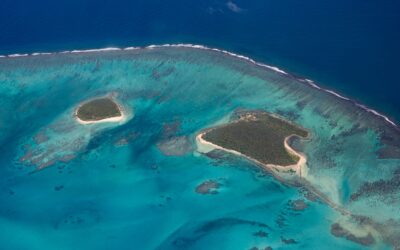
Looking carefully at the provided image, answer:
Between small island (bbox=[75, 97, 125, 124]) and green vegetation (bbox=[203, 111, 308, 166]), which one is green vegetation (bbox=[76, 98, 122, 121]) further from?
green vegetation (bbox=[203, 111, 308, 166])

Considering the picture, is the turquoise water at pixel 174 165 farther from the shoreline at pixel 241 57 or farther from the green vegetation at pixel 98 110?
the green vegetation at pixel 98 110

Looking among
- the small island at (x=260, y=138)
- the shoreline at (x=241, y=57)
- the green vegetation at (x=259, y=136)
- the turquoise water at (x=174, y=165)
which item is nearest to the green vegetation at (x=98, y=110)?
the turquoise water at (x=174, y=165)

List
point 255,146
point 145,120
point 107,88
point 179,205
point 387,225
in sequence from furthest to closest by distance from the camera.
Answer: point 107,88, point 145,120, point 255,146, point 179,205, point 387,225

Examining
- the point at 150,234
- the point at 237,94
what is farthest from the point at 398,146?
the point at 150,234

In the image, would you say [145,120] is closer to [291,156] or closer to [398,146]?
[291,156]

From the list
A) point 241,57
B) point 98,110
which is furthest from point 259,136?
point 98,110

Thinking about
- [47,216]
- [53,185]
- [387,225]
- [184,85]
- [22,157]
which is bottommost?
[387,225]
